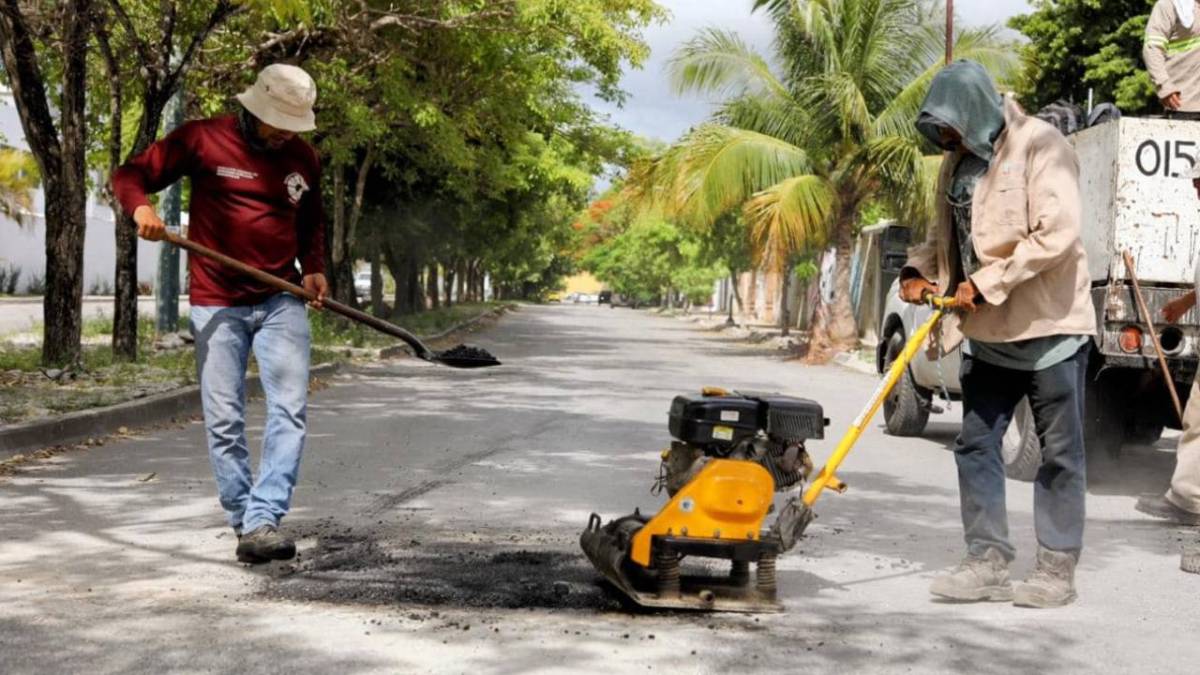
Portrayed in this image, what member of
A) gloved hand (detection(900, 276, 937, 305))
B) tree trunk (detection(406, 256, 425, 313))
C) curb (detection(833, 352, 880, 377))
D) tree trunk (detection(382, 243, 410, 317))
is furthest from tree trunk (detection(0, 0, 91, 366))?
tree trunk (detection(406, 256, 425, 313))

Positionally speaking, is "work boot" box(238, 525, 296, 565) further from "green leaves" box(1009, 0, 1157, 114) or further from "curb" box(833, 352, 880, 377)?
"green leaves" box(1009, 0, 1157, 114)

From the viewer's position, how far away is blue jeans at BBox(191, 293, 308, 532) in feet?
19.2

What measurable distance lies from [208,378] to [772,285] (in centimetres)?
4932

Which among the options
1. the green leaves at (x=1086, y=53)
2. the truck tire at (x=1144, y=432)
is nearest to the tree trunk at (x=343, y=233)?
the green leaves at (x=1086, y=53)

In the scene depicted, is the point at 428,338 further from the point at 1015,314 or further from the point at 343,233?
the point at 1015,314

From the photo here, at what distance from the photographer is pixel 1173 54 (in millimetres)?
8797

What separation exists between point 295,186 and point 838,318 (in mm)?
21748

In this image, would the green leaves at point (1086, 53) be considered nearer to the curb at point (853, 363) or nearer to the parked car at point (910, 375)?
the curb at point (853, 363)

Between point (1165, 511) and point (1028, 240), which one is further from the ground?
point (1028, 240)

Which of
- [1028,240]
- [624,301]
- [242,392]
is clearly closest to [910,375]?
[1028,240]

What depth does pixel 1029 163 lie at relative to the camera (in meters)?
5.40

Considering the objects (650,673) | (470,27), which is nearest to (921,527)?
(650,673)

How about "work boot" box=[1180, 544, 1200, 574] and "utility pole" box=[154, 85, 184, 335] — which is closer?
"work boot" box=[1180, 544, 1200, 574]

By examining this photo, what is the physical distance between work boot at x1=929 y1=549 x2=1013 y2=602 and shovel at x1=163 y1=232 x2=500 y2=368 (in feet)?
6.67
